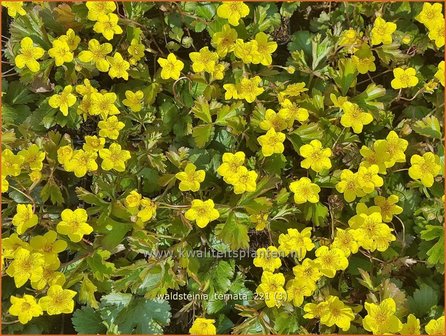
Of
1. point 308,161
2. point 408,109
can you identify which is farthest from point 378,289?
point 408,109

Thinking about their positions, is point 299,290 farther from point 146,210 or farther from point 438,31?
point 438,31

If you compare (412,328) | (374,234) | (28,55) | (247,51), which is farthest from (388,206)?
(28,55)

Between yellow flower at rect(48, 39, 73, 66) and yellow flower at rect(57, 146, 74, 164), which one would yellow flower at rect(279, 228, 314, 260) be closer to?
yellow flower at rect(57, 146, 74, 164)

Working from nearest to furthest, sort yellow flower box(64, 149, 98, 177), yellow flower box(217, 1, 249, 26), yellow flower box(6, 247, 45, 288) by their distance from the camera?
yellow flower box(6, 247, 45, 288) < yellow flower box(64, 149, 98, 177) < yellow flower box(217, 1, 249, 26)

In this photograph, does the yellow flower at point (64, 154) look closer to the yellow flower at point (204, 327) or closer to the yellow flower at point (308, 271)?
the yellow flower at point (204, 327)

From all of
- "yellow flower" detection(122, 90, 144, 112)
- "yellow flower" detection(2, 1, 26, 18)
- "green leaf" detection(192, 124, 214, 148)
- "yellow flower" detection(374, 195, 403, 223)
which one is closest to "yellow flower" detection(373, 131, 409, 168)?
"yellow flower" detection(374, 195, 403, 223)

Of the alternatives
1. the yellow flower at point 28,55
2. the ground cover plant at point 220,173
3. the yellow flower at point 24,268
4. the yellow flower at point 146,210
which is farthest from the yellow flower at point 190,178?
the yellow flower at point 28,55
